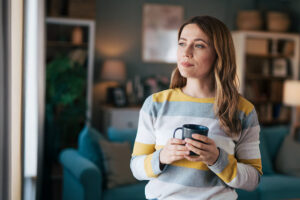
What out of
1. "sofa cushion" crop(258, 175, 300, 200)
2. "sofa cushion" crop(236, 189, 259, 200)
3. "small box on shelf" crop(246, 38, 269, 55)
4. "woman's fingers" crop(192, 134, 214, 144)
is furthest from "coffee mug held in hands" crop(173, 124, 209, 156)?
"small box on shelf" crop(246, 38, 269, 55)

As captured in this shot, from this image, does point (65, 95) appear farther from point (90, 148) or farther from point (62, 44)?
point (90, 148)

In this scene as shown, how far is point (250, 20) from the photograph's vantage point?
5766mm

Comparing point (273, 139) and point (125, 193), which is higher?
point (273, 139)

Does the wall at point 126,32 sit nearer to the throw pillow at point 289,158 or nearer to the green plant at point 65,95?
the green plant at point 65,95

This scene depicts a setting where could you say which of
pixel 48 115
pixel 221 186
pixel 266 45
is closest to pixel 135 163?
pixel 221 186

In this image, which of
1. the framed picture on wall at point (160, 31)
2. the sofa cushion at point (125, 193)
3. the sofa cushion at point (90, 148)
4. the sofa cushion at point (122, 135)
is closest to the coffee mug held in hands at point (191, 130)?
the sofa cushion at point (125, 193)

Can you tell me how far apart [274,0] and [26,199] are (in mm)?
5274

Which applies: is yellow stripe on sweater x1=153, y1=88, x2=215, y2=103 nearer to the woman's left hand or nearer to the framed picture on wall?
the woman's left hand

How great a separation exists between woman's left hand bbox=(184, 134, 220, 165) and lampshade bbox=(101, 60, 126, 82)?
4.16 m

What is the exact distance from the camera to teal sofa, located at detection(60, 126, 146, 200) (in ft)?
8.82

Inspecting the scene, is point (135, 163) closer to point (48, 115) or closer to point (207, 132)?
point (207, 132)

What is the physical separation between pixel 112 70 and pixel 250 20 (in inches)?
88.4

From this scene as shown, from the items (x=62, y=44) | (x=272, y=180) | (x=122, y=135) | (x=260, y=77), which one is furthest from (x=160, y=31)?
(x=272, y=180)

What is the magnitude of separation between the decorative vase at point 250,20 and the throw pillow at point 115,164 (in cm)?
356
